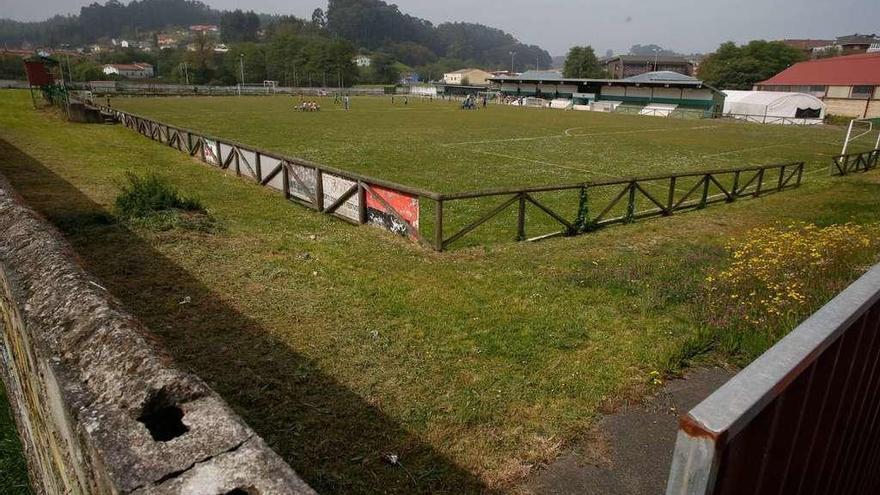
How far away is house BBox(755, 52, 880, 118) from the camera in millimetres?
59656

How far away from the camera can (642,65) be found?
170250 millimetres

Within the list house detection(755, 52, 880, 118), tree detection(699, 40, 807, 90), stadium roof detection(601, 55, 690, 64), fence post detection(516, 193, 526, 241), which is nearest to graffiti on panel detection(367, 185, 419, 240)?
fence post detection(516, 193, 526, 241)

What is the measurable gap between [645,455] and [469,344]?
2316 mm

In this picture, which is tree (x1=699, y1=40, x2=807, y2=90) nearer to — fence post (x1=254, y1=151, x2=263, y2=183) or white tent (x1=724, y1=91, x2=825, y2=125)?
white tent (x1=724, y1=91, x2=825, y2=125)

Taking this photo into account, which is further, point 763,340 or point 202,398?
point 763,340

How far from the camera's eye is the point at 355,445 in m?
4.52

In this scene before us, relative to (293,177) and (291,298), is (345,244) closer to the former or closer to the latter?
(291,298)

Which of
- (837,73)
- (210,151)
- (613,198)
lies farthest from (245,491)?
(837,73)

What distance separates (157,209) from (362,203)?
420 centimetres

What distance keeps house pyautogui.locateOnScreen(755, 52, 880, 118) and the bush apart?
70.7 meters

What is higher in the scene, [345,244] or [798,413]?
[798,413]

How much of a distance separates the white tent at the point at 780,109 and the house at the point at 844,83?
17.0ft

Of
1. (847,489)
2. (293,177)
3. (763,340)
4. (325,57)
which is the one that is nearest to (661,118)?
(293,177)

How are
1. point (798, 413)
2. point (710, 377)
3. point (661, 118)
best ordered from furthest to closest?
point (661, 118), point (710, 377), point (798, 413)
